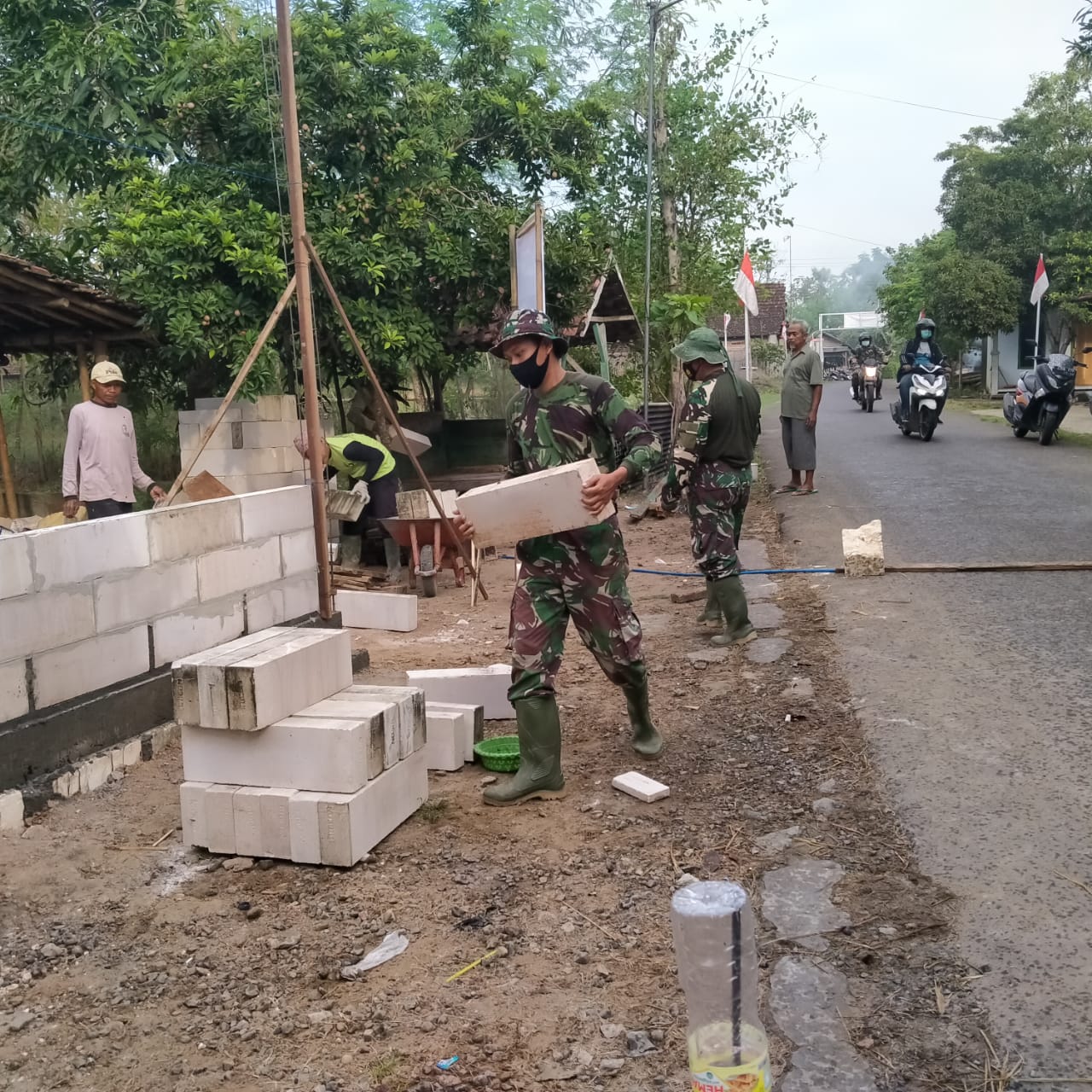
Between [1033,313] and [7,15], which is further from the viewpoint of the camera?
[1033,313]

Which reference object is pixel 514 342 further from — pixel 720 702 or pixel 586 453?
pixel 720 702

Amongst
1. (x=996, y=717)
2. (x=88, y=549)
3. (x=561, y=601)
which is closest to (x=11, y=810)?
(x=88, y=549)

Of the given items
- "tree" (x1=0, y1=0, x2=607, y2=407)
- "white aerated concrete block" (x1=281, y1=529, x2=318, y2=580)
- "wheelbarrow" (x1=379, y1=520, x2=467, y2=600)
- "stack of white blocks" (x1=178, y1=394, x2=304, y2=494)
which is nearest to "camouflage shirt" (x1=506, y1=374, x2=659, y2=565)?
"white aerated concrete block" (x1=281, y1=529, x2=318, y2=580)

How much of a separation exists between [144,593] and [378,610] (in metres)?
2.56

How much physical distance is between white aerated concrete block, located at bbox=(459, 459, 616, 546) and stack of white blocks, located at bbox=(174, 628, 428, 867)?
0.75 m

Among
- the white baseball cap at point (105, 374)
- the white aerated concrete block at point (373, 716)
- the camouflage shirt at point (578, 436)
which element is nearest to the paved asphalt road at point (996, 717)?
the camouflage shirt at point (578, 436)

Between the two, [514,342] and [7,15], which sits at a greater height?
[7,15]

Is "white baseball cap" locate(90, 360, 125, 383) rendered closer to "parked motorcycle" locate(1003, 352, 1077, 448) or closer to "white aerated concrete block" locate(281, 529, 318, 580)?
"white aerated concrete block" locate(281, 529, 318, 580)

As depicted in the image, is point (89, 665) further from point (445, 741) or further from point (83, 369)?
point (83, 369)

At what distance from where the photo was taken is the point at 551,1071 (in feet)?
7.87

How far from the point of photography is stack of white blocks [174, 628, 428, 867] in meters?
3.54

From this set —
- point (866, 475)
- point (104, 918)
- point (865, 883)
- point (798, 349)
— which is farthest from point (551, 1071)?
point (866, 475)

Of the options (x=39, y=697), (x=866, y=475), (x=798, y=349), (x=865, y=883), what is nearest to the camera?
(x=865, y=883)

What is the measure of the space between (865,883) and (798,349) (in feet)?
28.1
